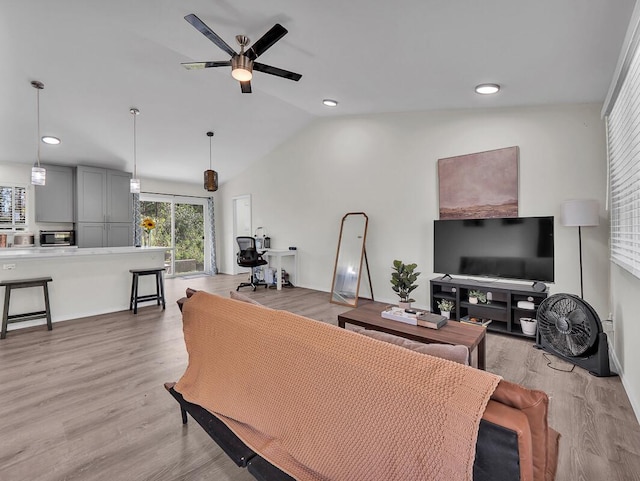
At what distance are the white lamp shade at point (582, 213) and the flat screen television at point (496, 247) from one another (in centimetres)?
26

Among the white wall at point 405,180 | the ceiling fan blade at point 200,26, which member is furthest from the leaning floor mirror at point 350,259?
the ceiling fan blade at point 200,26

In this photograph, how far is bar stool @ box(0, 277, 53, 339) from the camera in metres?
3.32

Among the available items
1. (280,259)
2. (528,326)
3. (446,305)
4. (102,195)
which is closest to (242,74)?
(446,305)

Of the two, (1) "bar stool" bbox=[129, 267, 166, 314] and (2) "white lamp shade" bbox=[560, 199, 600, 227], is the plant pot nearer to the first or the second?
(2) "white lamp shade" bbox=[560, 199, 600, 227]

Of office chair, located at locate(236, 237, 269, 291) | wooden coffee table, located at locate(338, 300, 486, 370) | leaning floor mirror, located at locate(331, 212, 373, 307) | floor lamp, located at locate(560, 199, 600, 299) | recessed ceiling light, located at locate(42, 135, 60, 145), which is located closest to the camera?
wooden coffee table, located at locate(338, 300, 486, 370)

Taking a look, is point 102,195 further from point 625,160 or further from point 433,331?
point 625,160

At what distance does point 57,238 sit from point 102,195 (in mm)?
1050

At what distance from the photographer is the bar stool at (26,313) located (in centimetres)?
332

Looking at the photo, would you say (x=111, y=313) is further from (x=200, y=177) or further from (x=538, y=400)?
(x=538, y=400)

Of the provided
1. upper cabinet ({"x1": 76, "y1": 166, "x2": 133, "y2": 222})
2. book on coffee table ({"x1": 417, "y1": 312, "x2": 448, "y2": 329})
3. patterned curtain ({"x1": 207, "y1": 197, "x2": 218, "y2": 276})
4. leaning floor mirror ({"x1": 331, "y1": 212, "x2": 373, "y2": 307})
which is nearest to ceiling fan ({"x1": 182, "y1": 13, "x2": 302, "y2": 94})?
book on coffee table ({"x1": 417, "y1": 312, "x2": 448, "y2": 329})

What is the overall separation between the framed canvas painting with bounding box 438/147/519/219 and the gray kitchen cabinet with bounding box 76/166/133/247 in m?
5.87

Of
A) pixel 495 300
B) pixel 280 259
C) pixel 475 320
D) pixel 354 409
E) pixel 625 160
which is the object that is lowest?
pixel 475 320

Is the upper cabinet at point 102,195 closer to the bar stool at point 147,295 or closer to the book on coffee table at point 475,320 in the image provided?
the bar stool at point 147,295

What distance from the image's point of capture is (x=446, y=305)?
3576 mm
